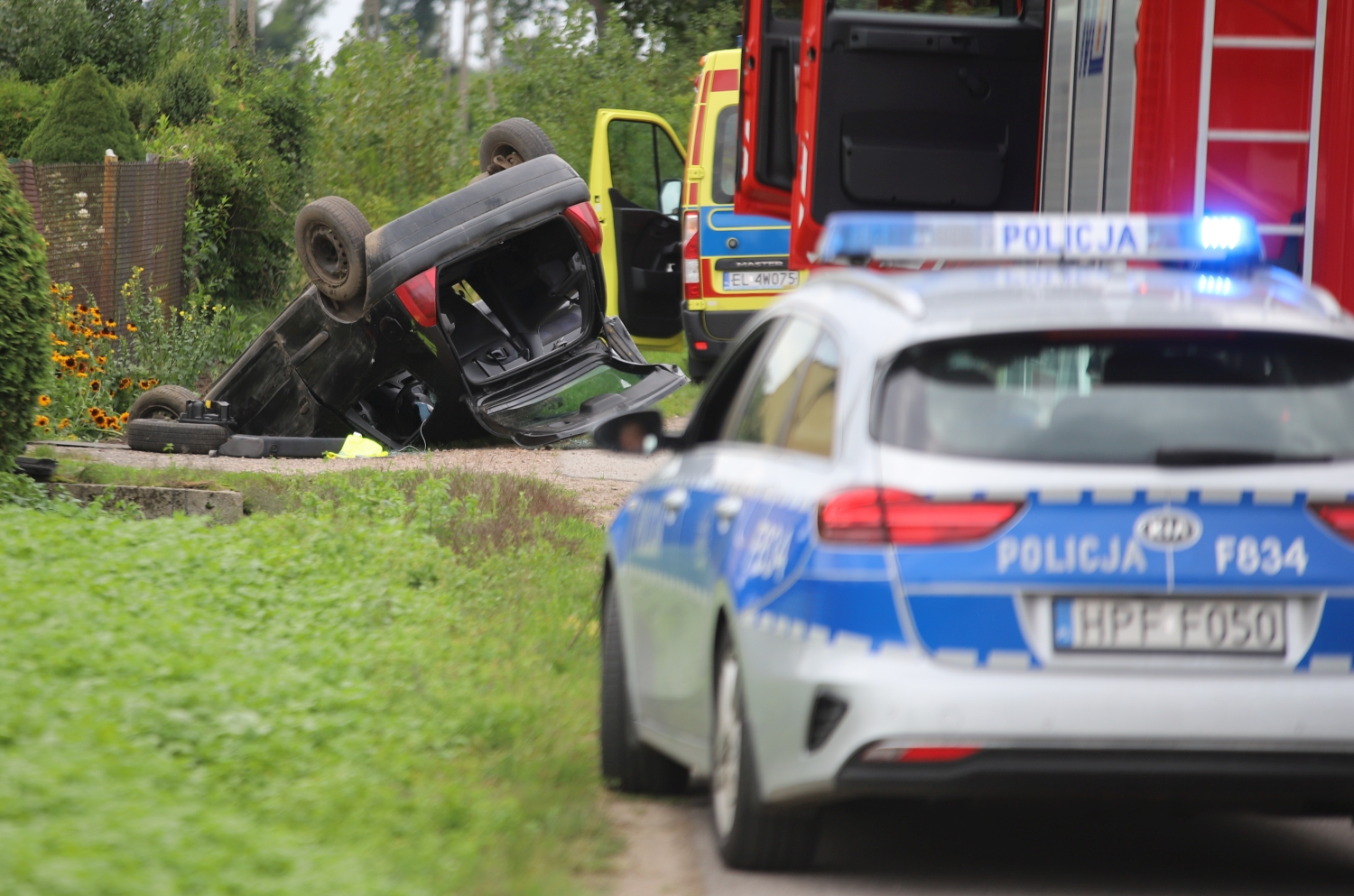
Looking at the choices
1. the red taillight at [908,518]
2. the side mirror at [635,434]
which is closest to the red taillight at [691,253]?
the side mirror at [635,434]

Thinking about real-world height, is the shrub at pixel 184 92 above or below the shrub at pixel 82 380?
above

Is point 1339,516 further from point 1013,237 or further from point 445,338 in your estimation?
point 445,338

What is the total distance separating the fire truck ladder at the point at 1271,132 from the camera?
26.8 feet

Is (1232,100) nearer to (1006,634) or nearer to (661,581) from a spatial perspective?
(661,581)

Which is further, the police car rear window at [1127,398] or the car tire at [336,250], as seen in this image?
the car tire at [336,250]

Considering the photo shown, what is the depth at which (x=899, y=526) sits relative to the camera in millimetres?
4180

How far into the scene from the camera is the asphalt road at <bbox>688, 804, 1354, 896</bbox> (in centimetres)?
464

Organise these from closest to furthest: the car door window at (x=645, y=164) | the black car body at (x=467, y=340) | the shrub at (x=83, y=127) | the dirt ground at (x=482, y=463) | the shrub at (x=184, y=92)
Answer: the dirt ground at (x=482, y=463) → the black car body at (x=467, y=340) → the car door window at (x=645, y=164) → the shrub at (x=83, y=127) → the shrub at (x=184, y=92)

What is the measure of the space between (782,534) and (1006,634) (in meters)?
0.56

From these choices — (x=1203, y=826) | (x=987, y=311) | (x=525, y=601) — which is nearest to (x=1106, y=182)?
(x=525, y=601)

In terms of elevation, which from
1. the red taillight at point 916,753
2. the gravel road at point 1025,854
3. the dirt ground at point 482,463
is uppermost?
the red taillight at point 916,753

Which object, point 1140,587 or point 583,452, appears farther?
point 583,452

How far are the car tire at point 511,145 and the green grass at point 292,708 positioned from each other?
17.2ft

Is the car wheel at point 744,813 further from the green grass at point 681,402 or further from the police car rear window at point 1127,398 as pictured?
the green grass at point 681,402
